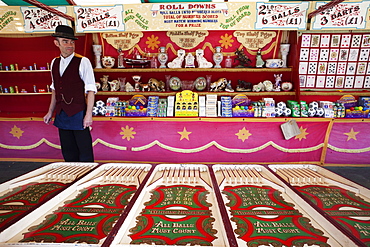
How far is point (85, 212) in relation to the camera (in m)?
1.17

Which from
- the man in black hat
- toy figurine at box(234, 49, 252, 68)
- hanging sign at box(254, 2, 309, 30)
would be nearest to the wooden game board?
the man in black hat

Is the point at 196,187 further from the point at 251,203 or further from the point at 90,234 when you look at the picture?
the point at 90,234

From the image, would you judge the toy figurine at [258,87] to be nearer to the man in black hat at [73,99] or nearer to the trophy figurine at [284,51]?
the trophy figurine at [284,51]

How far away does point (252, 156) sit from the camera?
3.73m

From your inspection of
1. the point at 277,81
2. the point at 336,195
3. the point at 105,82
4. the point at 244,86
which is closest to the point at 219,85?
the point at 244,86

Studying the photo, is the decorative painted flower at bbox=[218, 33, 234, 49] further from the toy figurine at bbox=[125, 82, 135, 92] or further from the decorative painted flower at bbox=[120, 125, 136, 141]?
the decorative painted flower at bbox=[120, 125, 136, 141]

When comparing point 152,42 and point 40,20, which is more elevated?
point 40,20

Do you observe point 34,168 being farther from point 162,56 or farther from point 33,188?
point 162,56

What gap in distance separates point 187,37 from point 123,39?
1241 mm

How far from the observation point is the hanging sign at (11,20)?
368 centimetres

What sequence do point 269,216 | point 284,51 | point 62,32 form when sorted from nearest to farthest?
point 269,216
point 62,32
point 284,51


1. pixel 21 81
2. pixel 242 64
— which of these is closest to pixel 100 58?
pixel 21 81

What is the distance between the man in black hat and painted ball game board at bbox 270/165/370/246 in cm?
198

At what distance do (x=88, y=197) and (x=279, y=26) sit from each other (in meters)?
3.74
